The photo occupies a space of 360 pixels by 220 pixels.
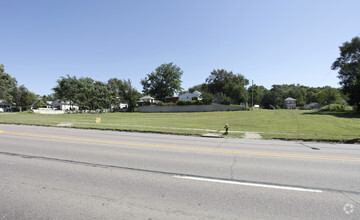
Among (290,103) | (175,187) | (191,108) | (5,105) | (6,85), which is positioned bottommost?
(175,187)

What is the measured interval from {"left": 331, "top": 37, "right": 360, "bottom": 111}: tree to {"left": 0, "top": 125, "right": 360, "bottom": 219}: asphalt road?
161 feet

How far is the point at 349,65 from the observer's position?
44438mm

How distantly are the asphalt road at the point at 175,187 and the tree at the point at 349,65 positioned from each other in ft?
161

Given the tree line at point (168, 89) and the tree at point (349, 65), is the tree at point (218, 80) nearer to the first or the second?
the tree line at point (168, 89)

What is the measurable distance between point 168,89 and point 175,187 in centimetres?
8159

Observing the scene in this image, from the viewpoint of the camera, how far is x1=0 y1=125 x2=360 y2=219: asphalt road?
339 cm

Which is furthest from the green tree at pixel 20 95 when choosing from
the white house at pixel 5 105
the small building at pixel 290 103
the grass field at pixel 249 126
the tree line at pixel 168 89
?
the small building at pixel 290 103

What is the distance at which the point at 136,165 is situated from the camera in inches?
238

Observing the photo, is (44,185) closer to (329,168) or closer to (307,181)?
(307,181)

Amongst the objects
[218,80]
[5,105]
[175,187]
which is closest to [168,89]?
[218,80]

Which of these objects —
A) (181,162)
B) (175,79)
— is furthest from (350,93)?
(175,79)

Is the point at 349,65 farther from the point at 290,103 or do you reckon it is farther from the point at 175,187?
the point at 290,103

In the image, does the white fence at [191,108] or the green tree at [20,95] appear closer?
the white fence at [191,108]

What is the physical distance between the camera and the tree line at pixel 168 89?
A: 44750mm
